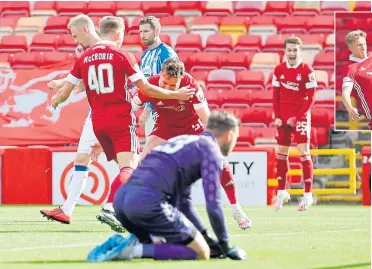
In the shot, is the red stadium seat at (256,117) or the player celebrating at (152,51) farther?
the red stadium seat at (256,117)

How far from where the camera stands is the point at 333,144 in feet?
57.6

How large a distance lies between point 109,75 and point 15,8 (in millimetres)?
14448

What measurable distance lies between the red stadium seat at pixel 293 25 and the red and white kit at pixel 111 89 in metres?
12.5

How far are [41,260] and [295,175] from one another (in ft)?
35.0

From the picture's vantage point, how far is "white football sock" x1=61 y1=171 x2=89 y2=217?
9492 mm

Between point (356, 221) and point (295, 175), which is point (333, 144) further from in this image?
point (356, 221)

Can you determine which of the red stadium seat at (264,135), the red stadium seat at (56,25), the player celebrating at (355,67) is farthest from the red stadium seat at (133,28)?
the player celebrating at (355,67)

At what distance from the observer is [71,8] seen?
22.1 metres

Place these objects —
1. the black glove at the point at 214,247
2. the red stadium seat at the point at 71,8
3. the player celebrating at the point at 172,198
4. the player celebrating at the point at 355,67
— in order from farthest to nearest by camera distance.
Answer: the red stadium seat at the point at 71,8
the player celebrating at the point at 355,67
the black glove at the point at 214,247
the player celebrating at the point at 172,198

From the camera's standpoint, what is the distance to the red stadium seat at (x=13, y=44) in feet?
69.0

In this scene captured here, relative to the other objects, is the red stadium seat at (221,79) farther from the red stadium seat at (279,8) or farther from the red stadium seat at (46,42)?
the red stadium seat at (46,42)

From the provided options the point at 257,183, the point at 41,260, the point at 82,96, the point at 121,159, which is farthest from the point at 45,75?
the point at 41,260

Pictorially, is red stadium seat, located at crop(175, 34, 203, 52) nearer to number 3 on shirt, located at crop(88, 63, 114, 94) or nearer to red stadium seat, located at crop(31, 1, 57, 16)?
red stadium seat, located at crop(31, 1, 57, 16)

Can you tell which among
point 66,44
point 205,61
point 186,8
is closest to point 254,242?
point 205,61
